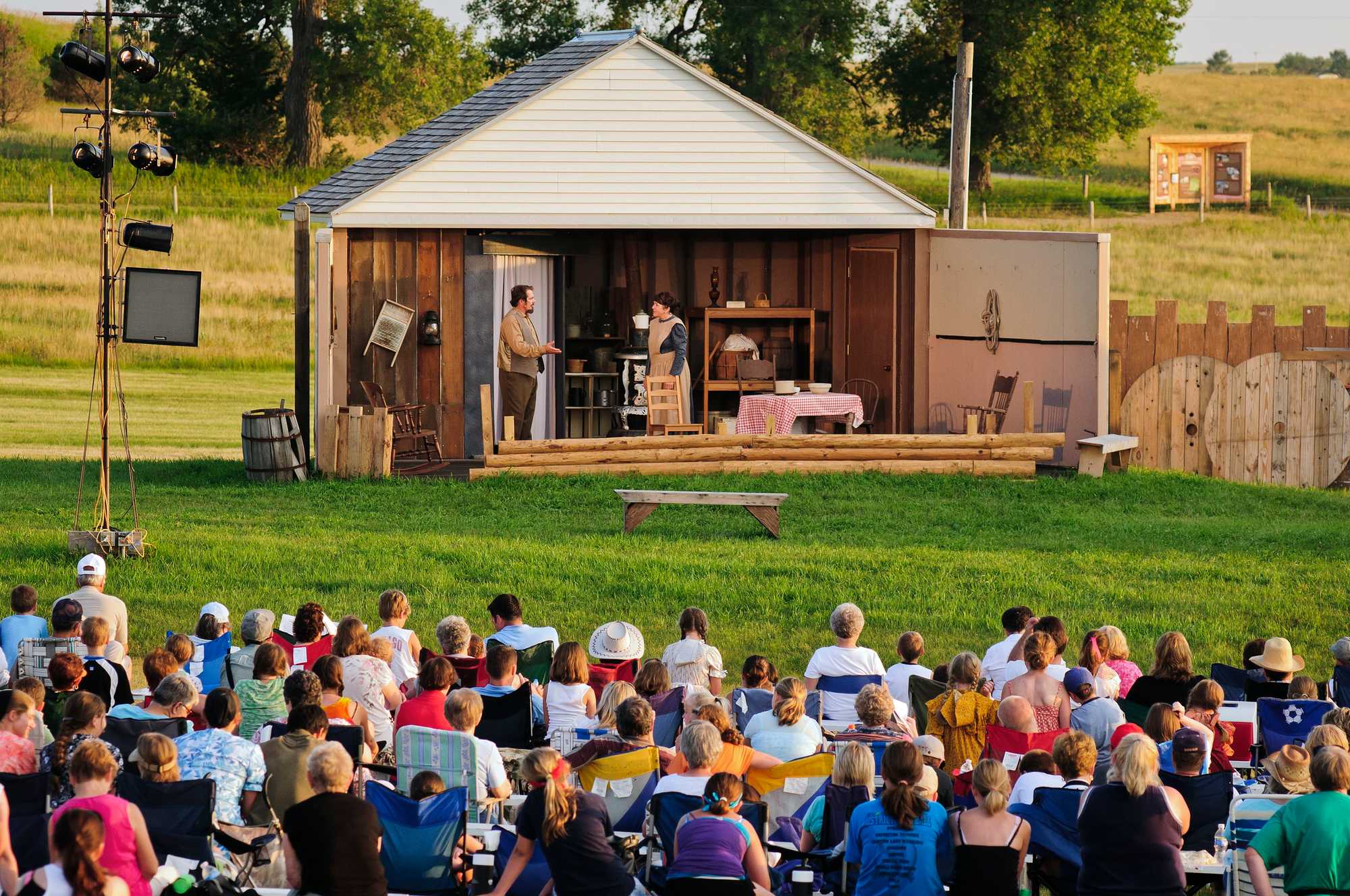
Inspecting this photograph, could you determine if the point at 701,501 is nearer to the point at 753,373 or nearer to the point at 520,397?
the point at 520,397

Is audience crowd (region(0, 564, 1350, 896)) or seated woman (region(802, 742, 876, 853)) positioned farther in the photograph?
seated woman (region(802, 742, 876, 853))

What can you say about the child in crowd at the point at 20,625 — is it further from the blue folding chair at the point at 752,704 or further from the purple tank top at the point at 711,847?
the purple tank top at the point at 711,847

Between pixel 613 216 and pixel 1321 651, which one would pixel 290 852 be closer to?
pixel 1321 651

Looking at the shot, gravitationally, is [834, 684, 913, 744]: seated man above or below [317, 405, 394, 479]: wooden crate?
below

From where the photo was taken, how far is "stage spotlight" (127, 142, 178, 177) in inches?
544

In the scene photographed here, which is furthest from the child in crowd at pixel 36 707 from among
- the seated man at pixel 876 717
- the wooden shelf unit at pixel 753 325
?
the wooden shelf unit at pixel 753 325

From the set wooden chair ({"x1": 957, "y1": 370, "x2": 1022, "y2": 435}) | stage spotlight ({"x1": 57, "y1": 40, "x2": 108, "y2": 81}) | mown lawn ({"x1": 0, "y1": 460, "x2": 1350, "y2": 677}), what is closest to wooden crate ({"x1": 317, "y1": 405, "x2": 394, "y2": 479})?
mown lawn ({"x1": 0, "y1": 460, "x2": 1350, "y2": 677})

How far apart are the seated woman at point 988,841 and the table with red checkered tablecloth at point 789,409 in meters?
12.6

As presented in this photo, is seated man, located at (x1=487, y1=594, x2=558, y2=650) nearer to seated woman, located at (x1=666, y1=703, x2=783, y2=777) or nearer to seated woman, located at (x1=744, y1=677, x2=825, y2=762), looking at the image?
seated woman, located at (x1=744, y1=677, x2=825, y2=762)

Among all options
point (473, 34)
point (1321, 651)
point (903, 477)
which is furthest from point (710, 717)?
point (473, 34)

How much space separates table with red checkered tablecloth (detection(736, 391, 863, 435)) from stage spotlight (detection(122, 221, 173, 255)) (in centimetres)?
715

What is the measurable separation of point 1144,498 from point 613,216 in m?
6.44

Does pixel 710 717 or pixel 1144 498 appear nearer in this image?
pixel 710 717

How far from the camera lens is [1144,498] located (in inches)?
690
